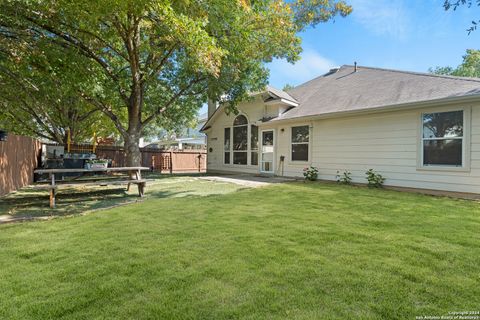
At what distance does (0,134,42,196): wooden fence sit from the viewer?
23.1 feet

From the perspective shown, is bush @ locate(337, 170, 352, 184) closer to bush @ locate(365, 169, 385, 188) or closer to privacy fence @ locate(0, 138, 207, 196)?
bush @ locate(365, 169, 385, 188)

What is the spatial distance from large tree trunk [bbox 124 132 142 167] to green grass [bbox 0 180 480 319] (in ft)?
14.2

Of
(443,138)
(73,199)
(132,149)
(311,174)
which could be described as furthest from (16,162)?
(443,138)

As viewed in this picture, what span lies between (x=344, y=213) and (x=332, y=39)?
47.0ft

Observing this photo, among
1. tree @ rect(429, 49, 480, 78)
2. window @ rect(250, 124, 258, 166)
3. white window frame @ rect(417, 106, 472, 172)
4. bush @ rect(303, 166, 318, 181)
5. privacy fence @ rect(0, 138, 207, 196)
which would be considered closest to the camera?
white window frame @ rect(417, 106, 472, 172)

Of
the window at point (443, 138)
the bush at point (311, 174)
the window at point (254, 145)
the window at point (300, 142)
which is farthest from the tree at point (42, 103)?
the window at point (443, 138)

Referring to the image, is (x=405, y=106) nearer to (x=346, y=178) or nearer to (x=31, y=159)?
(x=346, y=178)

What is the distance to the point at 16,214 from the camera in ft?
18.0

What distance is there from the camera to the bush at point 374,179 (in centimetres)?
890

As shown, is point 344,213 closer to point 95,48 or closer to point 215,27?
point 215,27

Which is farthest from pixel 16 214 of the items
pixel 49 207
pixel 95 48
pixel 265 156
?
pixel 265 156

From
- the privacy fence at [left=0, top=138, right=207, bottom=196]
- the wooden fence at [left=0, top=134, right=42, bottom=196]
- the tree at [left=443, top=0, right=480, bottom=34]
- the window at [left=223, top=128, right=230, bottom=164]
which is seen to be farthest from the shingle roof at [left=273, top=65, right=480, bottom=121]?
the wooden fence at [left=0, top=134, right=42, bottom=196]

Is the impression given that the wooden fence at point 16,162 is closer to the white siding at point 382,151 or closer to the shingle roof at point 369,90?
the shingle roof at point 369,90

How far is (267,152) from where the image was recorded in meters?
13.1
